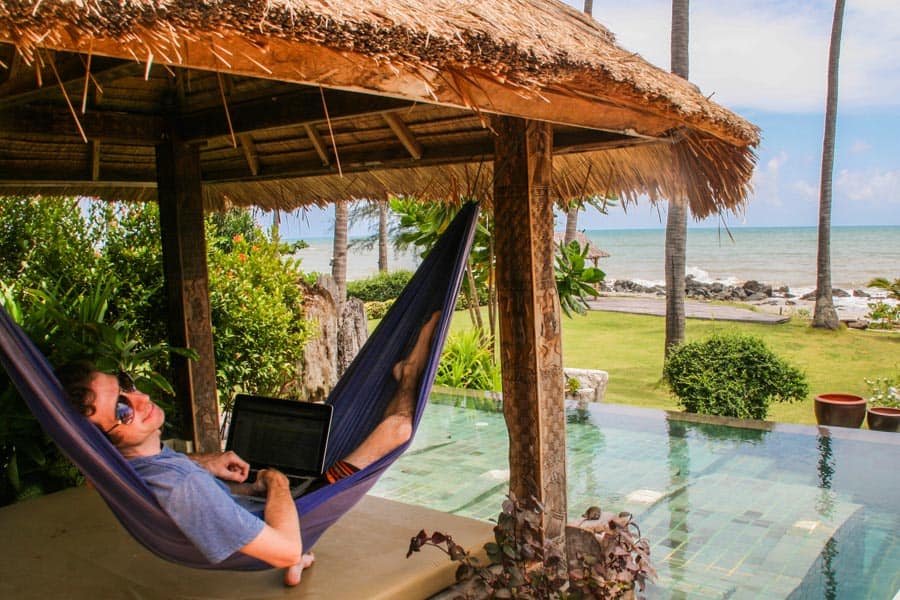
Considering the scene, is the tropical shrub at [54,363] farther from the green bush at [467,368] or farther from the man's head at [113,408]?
the green bush at [467,368]

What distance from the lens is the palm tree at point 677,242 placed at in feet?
26.3

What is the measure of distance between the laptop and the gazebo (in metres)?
0.61

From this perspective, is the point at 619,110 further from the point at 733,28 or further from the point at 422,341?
the point at 733,28

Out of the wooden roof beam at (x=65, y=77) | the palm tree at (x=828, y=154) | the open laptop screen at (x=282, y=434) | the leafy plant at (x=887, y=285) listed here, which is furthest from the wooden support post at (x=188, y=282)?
the palm tree at (x=828, y=154)

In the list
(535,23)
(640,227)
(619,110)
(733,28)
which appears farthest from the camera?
(640,227)

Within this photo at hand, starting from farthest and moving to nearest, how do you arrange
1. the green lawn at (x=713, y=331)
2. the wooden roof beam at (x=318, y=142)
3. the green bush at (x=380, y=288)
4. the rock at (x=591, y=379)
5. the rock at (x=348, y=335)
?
the green bush at (x=380, y=288), the green lawn at (x=713, y=331), the rock at (x=591, y=379), the rock at (x=348, y=335), the wooden roof beam at (x=318, y=142)

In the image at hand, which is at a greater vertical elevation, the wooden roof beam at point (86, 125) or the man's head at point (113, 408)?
the wooden roof beam at point (86, 125)

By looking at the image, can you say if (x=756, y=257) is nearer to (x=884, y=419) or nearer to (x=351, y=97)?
(x=884, y=419)

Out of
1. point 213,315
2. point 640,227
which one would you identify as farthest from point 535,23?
point 640,227

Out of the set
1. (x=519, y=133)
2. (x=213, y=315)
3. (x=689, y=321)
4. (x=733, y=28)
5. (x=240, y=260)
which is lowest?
(x=689, y=321)

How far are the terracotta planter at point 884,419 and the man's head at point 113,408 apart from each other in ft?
16.8

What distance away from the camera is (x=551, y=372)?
2.51 meters

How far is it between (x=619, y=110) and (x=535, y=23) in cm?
41

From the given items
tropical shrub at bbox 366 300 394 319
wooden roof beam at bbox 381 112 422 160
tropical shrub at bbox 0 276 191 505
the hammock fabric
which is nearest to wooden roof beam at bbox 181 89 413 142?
wooden roof beam at bbox 381 112 422 160
